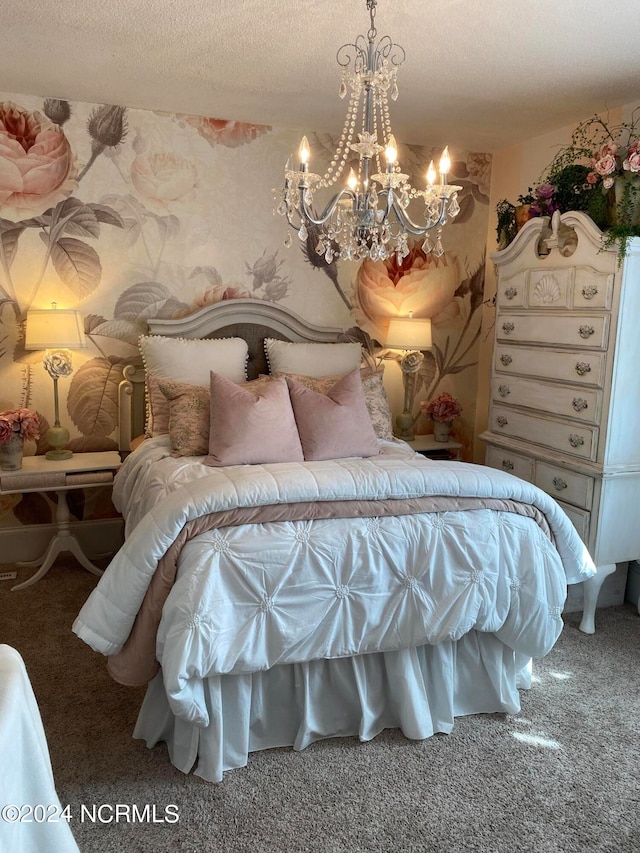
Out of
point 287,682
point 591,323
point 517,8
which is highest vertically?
point 517,8

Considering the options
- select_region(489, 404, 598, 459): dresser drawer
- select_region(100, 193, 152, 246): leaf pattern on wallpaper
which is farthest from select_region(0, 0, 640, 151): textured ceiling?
select_region(489, 404, 598, 459): dresser drawer

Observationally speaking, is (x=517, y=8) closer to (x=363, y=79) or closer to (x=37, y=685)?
(x=363, y=79)

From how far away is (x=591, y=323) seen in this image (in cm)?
308

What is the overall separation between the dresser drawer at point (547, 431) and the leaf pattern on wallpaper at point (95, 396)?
7.13 ft

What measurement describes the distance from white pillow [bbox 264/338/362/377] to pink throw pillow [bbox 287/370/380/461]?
475 mm

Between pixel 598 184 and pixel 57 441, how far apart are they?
A: 2983 millimetres

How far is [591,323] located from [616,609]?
1.45 metres

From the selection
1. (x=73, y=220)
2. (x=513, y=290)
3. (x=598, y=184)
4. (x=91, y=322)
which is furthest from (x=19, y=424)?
(x=598, y=184)

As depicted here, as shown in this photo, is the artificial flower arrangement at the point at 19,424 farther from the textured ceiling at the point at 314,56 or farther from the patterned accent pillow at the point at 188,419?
the textured ceiling at the point at 314,56

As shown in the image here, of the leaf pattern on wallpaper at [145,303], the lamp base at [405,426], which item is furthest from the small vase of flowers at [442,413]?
the leaf pattern on wallpaper at [145,303]

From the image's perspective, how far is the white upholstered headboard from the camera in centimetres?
380

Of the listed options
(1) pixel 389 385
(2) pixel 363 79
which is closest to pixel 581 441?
(1) pixel 389 385

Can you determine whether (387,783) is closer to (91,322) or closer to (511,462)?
(511,462)

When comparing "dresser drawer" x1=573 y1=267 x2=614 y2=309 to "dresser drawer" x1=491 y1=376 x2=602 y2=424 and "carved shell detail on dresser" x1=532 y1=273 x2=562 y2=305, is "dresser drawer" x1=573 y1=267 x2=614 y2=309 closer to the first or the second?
"carved shell detail on dresser" x1=532 y1=273 x2=562 y2=305
